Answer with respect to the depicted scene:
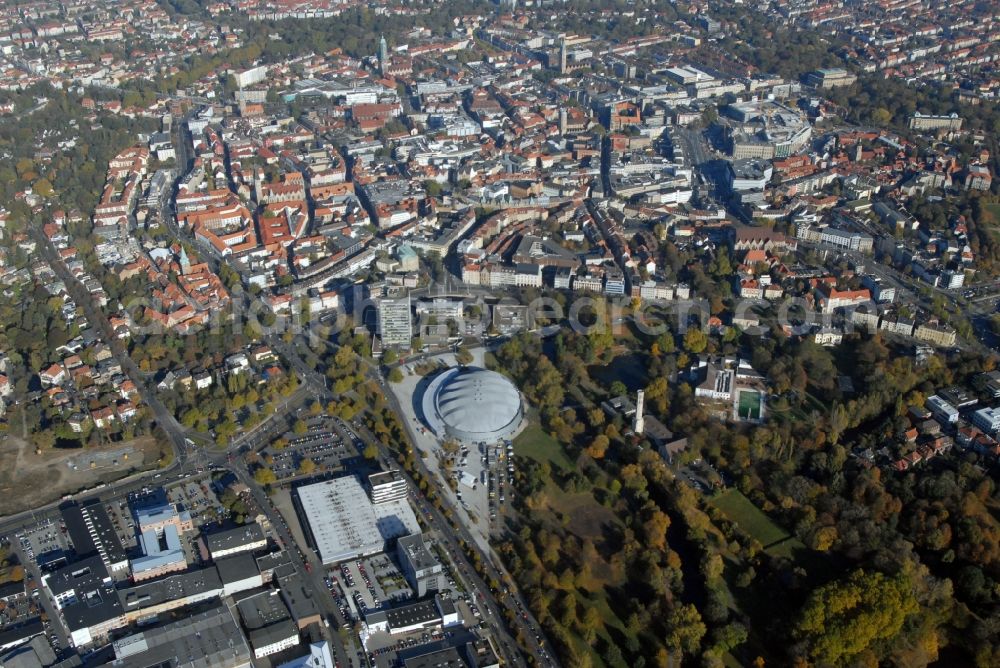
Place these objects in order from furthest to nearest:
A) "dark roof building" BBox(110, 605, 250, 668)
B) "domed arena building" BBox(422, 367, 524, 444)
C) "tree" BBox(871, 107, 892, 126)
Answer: "tree" BBox(871, 107, 892, 126)
"domed arena building" BBox(422, 367, 524, 444)
"dark roof building" BBox(110, 605, 250, 668)

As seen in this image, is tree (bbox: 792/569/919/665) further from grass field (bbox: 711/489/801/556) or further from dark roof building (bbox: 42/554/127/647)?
dark roof building (bbox: 42/554/127/647)

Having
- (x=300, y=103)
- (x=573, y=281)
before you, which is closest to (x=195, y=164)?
(x=300, y=103)

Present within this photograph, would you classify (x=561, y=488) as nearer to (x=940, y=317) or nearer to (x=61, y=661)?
(x=61, y=661)

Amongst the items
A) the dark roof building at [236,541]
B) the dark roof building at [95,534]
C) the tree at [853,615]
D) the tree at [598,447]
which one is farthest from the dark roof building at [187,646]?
the tree at [853,615]

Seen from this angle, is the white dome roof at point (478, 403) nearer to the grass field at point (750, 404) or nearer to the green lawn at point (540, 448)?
the green lawn at point (540, 448)

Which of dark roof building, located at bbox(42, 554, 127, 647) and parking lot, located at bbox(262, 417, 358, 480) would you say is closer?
dark roof building, located at bbox(42, 554, 127, 647)

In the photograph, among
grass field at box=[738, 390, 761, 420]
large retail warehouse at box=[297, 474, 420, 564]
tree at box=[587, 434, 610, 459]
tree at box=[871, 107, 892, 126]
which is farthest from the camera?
tree at box=[871, 107, 892, 126]

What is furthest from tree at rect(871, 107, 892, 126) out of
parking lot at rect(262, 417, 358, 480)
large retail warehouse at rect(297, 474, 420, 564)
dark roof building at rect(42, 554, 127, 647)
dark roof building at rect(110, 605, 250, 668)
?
dark roof building at rect(42, 554, 127, 647)
